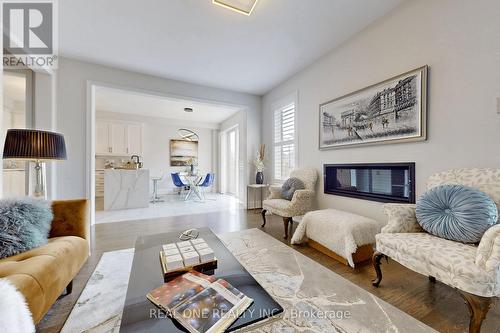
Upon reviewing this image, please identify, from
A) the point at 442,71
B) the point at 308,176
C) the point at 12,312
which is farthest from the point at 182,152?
the point at 442,71

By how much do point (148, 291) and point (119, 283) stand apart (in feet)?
3.43

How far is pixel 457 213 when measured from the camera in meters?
1.41

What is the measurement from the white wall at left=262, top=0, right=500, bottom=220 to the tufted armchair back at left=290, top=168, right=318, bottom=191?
523 mm

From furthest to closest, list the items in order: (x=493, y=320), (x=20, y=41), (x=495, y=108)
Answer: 1. (x=20, y=41)
2. (x=495, y=108)
3. (x=493, y=320)

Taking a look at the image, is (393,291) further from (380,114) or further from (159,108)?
(159,108)

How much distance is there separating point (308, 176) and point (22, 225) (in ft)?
10.4

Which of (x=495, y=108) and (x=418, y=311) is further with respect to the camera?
(x=495, y=108)

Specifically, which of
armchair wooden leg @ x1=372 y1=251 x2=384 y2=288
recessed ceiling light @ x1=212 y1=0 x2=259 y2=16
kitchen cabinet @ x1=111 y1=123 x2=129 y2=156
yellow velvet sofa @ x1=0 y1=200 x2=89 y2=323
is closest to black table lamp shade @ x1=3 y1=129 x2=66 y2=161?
yellow velvet sofa @ x1=0 y1=200 x2=89 y2=323

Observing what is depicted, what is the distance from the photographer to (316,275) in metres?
1.83

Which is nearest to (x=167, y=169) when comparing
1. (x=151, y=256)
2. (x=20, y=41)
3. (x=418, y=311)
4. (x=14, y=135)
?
(x=20, y=41)

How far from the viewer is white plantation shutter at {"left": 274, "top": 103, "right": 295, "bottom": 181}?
3.98 m

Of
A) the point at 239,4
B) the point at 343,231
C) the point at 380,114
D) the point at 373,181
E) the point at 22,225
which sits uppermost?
the point at 239,4

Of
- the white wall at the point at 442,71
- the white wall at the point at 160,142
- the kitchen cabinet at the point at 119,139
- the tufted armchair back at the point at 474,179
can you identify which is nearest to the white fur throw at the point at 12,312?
the tufted armchair back at the point at 474,179

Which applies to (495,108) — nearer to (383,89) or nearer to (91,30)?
(383,89)
